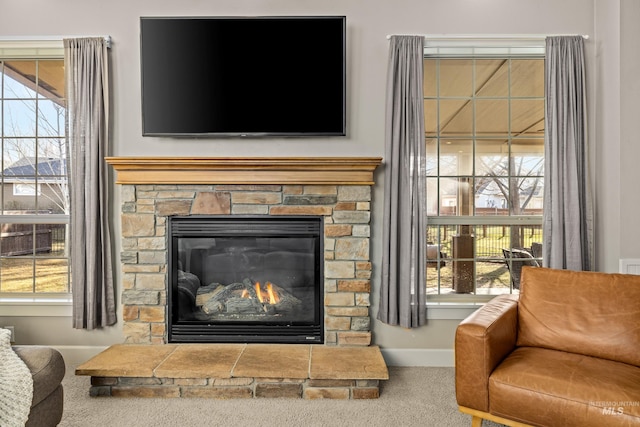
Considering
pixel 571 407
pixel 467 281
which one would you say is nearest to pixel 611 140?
pixel 467 281

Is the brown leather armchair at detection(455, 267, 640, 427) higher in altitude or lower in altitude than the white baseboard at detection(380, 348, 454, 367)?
higher

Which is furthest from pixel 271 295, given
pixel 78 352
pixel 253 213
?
pixel 78 352

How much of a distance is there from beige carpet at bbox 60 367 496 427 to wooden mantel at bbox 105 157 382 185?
1.41 m

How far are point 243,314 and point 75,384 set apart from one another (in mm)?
1162

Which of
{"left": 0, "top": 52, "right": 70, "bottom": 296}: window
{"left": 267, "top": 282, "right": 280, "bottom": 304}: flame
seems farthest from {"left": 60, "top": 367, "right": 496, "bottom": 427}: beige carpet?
{"left": 0, "top": 52, "right": 70, "bottom": 296}: window

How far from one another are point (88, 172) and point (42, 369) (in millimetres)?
1541

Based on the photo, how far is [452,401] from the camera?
2525mm

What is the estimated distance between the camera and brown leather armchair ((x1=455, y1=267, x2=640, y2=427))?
178cm

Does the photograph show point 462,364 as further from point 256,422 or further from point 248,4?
point 248,4

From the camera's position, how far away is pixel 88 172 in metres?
2.96

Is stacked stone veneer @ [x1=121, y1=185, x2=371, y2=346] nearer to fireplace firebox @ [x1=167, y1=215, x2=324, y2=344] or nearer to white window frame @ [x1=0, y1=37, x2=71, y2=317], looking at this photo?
fireplace firebox @ [x1=167, y1=215, x2=324, y2=344]

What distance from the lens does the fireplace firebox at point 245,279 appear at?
119 inches

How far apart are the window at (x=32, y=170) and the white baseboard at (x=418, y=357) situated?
2.57 meters

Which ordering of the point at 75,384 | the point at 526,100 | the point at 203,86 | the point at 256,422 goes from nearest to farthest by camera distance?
1. the point at 256,422
2. the point at 75,384
3. the point at 203,86
4. the point at 526,100
